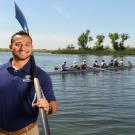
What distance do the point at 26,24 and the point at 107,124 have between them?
1085 cm

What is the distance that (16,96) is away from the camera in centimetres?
445

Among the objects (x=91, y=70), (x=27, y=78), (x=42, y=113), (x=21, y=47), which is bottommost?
(x=91, y=70)

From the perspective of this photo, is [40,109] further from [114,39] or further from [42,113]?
[114,39]

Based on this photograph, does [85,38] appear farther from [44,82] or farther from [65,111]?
[44,82]

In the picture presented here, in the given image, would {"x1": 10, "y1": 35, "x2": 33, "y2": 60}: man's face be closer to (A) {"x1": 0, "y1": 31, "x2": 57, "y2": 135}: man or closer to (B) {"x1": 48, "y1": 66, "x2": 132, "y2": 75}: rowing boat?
(A) {"x1": 0, "y1": 31, "x2": 57, "y2": 135}: man

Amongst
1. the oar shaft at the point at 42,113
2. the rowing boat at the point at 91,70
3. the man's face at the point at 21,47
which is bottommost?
the rowing boat at the point at 91,70

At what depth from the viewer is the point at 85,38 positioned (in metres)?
140

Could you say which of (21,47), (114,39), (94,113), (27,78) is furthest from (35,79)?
(114,39)

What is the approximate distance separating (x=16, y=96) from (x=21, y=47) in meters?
0.64

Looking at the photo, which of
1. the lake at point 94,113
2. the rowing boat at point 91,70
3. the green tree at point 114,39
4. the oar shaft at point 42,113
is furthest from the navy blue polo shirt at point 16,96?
→ the green tree at point 114,39

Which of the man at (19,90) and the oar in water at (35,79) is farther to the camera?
the man at (19,90)

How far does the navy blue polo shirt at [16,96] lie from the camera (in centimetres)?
445

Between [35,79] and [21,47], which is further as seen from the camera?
[21,47]

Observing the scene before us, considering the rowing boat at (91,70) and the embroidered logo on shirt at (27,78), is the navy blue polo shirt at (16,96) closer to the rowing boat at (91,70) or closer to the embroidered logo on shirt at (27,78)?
the embroidered logo on shirt at (27,78)
